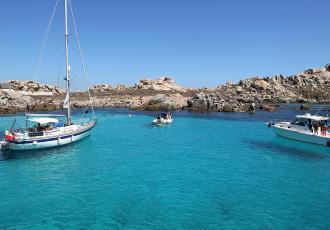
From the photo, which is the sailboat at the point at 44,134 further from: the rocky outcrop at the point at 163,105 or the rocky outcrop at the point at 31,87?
the rocky outcrop at the point at 31,87

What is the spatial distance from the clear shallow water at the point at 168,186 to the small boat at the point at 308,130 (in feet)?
4.54

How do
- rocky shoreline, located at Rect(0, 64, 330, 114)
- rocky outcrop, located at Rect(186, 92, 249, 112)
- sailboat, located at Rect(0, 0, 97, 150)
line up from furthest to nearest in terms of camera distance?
1. rocky shoreline, located at Rect(0, 64, 330, 114)
2. rocky outcrop, located at Rect(186, 92, 249, 112)
3. sailboat, located at Rect(0, 0, 97, 150)

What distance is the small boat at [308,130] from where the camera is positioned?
152 feet

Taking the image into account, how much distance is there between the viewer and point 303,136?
158ft

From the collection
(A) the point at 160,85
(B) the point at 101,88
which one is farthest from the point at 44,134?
(B) the point at 101,88

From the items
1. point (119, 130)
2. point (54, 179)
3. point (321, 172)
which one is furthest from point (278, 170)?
point (119, 130)

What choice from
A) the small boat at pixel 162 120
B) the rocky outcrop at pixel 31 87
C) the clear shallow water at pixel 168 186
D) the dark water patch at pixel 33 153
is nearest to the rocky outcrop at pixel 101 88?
the rocky outcrop at pixel 31 87

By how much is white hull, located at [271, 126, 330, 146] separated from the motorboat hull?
2937 centimetres

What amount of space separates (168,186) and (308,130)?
94.8 feet

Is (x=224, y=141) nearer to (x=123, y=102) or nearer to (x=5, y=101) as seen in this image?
(x=5, y=101)

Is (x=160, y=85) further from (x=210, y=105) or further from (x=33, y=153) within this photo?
(x=33, y=153)

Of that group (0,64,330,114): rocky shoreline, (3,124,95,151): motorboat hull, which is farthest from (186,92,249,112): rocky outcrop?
(3,124,95,151): motorboat hull

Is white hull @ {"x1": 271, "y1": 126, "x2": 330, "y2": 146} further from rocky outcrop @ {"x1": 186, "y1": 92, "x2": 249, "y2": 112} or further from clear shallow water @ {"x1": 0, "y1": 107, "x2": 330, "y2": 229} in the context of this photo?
rocky outcrop @ {"x1": 186, "y1": 92, "x2": 249, "y2": 112}

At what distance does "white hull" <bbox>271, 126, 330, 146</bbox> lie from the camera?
45.6 m
